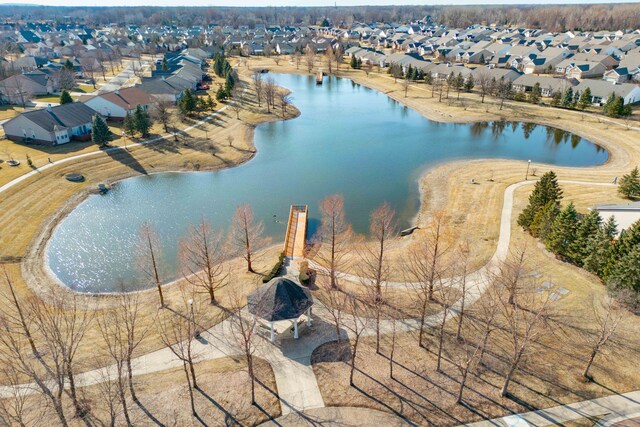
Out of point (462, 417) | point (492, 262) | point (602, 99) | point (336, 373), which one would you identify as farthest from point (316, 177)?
point (602, 99)

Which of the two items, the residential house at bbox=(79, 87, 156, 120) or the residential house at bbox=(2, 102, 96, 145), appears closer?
the residential house at bbox=(2, 102, 96, 145)

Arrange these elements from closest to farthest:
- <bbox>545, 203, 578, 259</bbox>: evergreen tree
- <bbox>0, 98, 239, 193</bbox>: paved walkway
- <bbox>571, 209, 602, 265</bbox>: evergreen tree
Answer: <bbox>571, 209, 602, 265</bbox>: evergreen tree < <bbox>545, 203, 578, 259</bbox>: evergreen tree < <bbox>0, 98, 239, 193</bbox>: paved walkway

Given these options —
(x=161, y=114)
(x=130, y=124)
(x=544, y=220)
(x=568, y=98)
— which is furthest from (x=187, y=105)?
(x=568, y=98)

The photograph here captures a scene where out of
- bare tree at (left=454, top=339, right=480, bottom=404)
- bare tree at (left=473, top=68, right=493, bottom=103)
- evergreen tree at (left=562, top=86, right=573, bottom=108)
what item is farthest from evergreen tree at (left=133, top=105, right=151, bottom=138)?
evergreen tree at (left=562, top=86, right=573, bottom=108)

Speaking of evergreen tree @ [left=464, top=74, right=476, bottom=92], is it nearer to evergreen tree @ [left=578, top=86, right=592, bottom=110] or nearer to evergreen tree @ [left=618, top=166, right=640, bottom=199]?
evergreen tree @ [left=578, top=86, right=592, bottom=110]

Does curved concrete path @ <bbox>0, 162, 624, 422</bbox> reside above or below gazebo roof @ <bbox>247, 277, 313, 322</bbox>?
below

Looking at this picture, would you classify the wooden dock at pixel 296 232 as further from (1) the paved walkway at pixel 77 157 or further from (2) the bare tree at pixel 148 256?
(1) the paved walkway at pixel 77 157

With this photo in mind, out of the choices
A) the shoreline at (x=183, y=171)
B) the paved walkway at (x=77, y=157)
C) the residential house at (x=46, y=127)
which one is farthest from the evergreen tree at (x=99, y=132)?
the shoreline at (x=183, y=171)

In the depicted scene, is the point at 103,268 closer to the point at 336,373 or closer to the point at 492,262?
the point at 336,373
